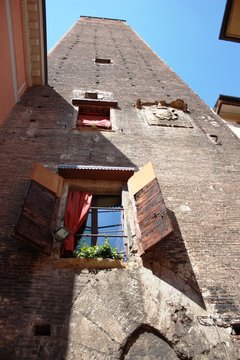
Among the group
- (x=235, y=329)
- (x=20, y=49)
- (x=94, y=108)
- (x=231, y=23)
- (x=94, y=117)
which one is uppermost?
(x=231, y=23)

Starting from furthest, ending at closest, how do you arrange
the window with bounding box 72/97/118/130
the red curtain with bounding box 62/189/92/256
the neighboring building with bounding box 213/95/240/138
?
the neighboring building with bounding box 213/95/240/138 → the window with bounding box 72/97/118/130 → the red curtain with bounding box 62/189/92/256

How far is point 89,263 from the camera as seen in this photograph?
5.02 meters

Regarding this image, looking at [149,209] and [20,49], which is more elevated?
[20,49]

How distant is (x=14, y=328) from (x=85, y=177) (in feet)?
10.7

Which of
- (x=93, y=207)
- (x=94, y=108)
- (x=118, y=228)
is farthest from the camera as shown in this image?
(x=94, y=108)

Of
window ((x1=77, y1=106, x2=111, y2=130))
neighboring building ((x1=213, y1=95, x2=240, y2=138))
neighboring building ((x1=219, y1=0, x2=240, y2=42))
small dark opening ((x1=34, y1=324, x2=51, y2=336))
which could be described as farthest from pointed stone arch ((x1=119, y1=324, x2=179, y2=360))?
neighboring building ((x1=213, y1=95, x2=240, y2=138))

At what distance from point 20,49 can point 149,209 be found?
6816 millimetres

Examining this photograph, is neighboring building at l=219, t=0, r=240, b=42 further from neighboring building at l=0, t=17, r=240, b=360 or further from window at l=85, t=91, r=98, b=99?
window at l=85, t=91, r=98, b=99

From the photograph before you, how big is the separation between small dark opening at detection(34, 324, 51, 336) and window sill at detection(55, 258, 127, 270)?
89cm

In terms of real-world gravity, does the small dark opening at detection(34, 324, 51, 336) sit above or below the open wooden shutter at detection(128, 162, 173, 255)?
below

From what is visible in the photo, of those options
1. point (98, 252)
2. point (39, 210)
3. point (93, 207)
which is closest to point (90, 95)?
point (93, 207)

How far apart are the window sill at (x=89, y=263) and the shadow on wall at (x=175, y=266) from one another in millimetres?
423

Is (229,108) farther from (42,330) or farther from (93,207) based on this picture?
(42,330)

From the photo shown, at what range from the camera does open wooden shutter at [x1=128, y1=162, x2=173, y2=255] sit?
5.12 metres
